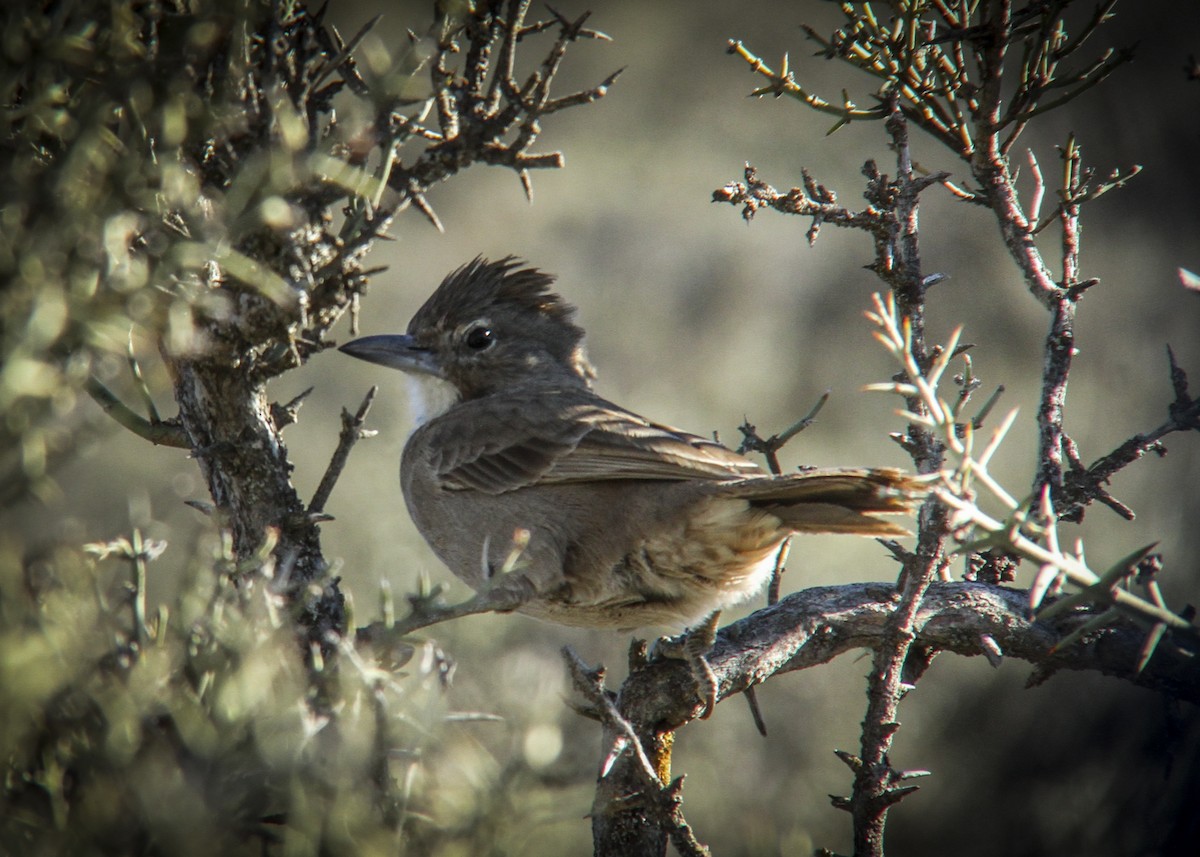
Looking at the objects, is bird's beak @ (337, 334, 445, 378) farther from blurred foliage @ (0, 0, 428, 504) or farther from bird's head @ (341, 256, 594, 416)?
blurred foliage @ (0, 0, 428, 504)

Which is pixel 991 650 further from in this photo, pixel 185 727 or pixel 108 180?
pixel 108 180

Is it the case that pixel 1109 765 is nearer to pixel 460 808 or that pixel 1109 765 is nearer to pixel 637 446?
pixel 637 446

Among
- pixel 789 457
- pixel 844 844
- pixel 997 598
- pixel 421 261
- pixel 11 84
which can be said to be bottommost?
pixel 844 844

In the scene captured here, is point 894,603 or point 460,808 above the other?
point 894,603

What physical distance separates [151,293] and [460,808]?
A: 104cm

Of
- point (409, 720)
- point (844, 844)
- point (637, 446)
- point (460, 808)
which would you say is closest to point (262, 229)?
point (409, 720)

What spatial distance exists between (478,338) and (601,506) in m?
1.36

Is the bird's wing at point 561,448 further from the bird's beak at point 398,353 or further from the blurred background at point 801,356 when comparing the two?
the blurred background at point 801,356

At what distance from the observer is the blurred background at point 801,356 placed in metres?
5.38

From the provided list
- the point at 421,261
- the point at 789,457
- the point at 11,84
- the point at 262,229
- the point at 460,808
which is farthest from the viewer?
the point at 421,261

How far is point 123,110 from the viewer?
73.9 inches

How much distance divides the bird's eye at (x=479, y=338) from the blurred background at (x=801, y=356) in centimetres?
53

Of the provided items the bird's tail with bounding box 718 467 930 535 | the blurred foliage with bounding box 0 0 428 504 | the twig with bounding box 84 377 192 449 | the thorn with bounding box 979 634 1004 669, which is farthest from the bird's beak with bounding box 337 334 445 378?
the thorn with bounding box 979 634 1004 669

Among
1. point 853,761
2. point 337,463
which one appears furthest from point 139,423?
point 853,761
